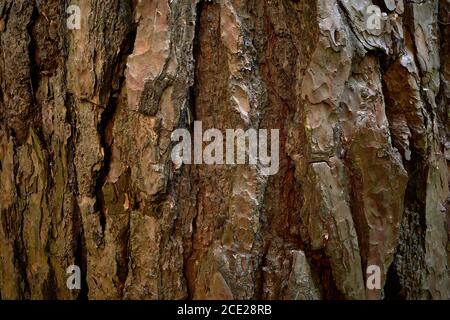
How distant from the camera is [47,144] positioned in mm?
1223

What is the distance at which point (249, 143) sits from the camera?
1.09 metres

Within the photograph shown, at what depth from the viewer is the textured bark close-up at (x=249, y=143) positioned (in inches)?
42.3

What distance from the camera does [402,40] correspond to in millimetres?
1176

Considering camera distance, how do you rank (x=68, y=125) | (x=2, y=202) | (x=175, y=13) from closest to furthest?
1. (x=175, y=13)
2. (x=68, y=125)
3. (x=2, y=202)

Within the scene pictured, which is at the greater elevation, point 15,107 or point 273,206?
point 15,107

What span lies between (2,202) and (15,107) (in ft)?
0.85

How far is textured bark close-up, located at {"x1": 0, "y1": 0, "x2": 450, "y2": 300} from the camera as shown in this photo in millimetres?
1073

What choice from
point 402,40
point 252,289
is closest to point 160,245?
point 252,289

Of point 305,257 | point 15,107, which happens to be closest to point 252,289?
point 305,257

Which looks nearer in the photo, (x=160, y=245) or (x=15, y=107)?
(x=160, y=245)

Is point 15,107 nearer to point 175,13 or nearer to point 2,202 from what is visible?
point 2,202

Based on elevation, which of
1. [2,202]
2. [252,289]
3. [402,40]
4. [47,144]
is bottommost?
[252,289]

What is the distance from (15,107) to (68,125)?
0.58 feet

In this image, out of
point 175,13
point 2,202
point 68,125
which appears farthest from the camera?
point 2,202
